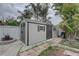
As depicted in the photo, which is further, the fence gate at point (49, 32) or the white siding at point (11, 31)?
the fence gate at point (49, 32)

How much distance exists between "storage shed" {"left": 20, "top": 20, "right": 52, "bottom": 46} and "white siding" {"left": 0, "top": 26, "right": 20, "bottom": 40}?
0.08 meters

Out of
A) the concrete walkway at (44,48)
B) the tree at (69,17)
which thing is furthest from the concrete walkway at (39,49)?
the tree at (69,17)

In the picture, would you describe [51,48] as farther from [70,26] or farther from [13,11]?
[13,11]

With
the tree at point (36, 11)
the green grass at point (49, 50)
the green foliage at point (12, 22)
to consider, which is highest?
the tree at point (36, 11)

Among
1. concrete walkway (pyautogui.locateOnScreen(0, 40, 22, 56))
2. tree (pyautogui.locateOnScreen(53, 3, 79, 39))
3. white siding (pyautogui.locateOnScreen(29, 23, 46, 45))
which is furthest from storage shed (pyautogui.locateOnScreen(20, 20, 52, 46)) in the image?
tree (pyautogui.locateOnScreen(53, 3, 79, 39))

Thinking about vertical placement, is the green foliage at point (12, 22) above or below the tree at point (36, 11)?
below

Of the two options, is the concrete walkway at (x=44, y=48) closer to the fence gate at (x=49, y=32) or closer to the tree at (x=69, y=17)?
the fence gate at (x=49, y=32)

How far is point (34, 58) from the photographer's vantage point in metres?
2.39

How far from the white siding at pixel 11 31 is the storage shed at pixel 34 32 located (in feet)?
0.27

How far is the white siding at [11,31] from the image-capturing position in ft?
7.55

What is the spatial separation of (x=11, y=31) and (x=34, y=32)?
38cm

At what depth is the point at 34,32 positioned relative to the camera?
94.4 inches

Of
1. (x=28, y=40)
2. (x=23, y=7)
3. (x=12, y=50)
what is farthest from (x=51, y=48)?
(x=23, y=7)

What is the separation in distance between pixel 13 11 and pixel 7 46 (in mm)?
586
